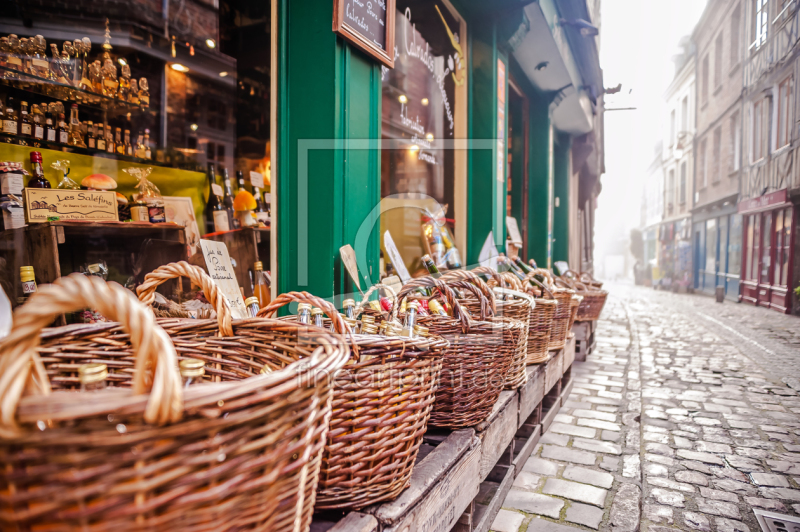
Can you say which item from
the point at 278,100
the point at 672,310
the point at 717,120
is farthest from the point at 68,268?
the point at 717,120

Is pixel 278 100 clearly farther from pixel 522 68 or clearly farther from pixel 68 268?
pixel 522 68

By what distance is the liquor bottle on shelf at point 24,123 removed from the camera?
2.24 meters

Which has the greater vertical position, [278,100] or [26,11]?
[26,11]

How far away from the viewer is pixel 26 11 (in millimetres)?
2367

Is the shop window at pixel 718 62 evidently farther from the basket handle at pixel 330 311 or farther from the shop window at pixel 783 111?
the basket handle at pixel 330 311

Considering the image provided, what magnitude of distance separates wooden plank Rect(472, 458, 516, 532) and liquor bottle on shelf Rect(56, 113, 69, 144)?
2.87 m

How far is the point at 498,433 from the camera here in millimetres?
2059

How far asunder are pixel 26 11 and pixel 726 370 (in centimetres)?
689

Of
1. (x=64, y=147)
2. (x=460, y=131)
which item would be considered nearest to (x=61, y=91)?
(x=64, y=147)

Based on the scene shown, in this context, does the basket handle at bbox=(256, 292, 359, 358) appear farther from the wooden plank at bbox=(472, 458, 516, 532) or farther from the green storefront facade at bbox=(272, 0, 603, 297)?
the wooden plank at bbox=(472, 458, 516, 532)

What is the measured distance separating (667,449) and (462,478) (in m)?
2.17

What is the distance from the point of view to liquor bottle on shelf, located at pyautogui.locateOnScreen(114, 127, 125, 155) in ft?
9.14

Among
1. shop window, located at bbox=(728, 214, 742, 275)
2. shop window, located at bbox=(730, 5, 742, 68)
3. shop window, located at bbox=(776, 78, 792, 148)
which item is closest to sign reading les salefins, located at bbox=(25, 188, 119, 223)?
shop window, located at bbox=(776, 78, 792, 148)

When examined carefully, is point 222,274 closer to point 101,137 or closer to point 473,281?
point 473,281
